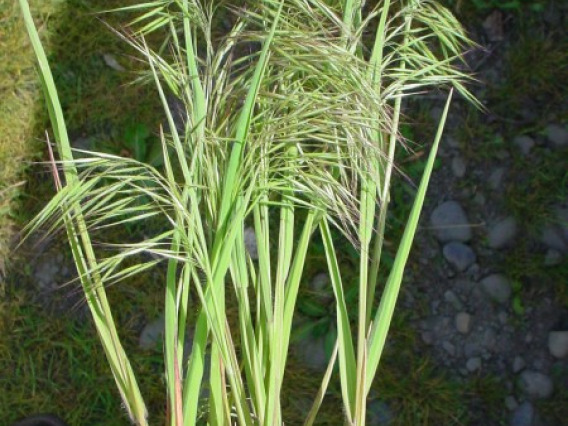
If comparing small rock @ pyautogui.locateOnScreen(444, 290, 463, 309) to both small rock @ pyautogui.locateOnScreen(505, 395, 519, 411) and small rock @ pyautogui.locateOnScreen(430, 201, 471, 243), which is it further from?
small rock @ pyautogui.locateOnScreen(505, 395, 519, 411)

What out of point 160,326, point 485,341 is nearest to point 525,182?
point 485,341

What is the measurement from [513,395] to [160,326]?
2.80ft

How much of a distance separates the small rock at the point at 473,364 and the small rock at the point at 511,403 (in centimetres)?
10

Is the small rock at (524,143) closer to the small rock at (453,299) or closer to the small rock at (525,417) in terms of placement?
the small rock at (453,299)

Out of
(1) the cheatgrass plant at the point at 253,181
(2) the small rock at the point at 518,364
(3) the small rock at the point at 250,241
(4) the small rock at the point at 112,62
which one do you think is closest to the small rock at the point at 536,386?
(2) the small rock at the point at 518,364

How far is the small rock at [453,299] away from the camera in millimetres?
2223

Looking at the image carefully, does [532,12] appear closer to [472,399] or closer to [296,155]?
[472,399]

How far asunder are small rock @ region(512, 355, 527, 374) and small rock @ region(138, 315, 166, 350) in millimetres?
839

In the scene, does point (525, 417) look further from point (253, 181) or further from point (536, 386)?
point (253, 181)

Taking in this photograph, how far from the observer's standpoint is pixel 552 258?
2.22m

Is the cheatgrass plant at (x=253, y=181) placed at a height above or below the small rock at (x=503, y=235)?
above

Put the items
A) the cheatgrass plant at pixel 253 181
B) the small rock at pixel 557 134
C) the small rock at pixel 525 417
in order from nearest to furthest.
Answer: the cheatgrass plant at pixel 253 181
the small rock at pixel 525 417
the small rock at pixel 557 134

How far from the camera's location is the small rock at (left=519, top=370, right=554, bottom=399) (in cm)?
218

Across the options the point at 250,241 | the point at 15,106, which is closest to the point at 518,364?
the point at 250,241
